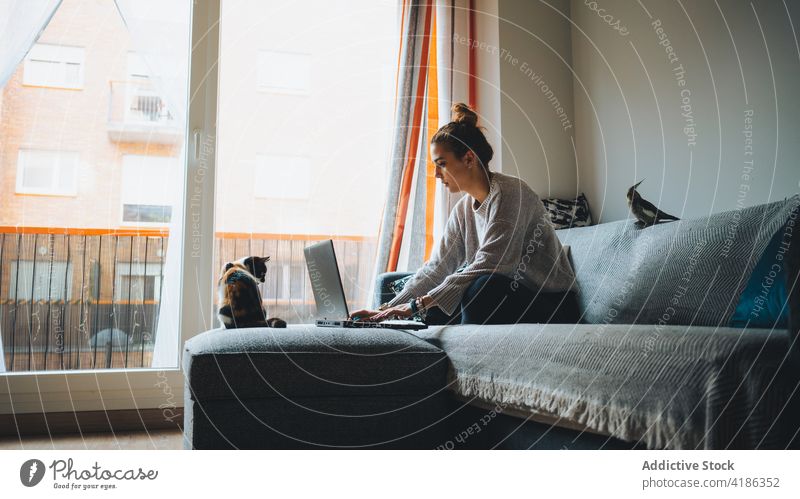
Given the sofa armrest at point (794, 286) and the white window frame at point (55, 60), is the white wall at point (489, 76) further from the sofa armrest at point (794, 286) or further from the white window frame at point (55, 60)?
the sofa armrest at point (794, 286)

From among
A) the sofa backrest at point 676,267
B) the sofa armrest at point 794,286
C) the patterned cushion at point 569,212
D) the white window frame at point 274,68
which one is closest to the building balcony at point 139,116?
the white window frame at point 274,68

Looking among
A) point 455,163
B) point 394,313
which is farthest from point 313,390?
point 455,163

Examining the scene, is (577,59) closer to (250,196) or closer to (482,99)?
(482,99)

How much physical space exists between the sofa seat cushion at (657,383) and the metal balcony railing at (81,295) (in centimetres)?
184

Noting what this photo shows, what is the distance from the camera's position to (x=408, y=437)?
150cm

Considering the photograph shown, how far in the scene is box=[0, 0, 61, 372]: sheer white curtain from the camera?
2340 millimetres

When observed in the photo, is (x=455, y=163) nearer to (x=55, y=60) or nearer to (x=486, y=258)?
(x=486, y=258)

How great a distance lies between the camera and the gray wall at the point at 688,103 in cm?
197

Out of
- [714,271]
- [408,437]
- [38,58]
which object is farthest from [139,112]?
[714,271]

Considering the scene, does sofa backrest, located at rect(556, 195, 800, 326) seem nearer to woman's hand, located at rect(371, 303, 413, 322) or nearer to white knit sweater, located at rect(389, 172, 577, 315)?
white knit sweater, located at rect(389, 172, 577, 315)

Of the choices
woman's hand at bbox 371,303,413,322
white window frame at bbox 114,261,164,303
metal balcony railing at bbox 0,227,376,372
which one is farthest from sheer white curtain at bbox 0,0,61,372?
woman's hand at bbox 371,303,413,322

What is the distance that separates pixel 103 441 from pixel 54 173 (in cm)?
114

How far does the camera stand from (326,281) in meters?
1.97
